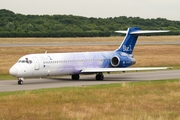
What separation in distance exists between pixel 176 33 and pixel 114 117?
121418 millimetres

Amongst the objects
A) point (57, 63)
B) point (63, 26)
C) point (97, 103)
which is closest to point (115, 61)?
point (57, 63)

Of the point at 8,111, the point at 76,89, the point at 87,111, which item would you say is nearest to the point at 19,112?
the point at 8,111

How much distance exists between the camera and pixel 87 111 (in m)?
23.3

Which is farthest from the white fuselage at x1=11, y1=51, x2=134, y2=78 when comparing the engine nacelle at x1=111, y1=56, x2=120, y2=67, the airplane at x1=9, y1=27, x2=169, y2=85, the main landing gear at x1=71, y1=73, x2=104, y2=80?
the main landing gear at x1=71, y1=73, x2=104, y2=80

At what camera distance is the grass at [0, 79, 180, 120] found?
22.1 meters

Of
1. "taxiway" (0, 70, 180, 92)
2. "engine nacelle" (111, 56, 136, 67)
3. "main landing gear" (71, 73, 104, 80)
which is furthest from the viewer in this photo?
"engine nacelle" (111, 56, 136, 67)

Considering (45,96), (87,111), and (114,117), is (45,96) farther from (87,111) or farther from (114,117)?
(114,117)

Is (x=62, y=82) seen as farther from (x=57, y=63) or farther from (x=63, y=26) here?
(x=63, y=26)

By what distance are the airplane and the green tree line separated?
233ft

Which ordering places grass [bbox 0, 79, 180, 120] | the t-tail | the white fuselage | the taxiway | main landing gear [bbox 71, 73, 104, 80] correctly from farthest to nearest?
the t-tail, main landing gear [bbox 71, 73, 104, 80], the white fuselage, the taxiway, grass [bbox 0, 79, 180, 120]

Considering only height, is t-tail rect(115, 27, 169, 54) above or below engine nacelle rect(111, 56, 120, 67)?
above

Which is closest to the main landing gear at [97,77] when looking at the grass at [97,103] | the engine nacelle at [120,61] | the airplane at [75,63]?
the airplane at [75,63]

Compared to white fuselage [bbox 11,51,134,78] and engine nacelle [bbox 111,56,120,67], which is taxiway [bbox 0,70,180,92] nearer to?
white fuselage [bbox 11,51,134,78]

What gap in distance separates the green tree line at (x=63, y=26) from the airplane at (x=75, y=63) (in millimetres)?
71050
